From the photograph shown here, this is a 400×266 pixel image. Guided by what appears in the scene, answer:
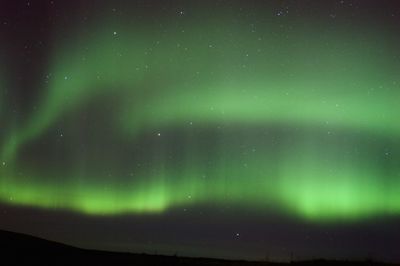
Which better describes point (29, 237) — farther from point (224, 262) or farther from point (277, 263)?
point (277, 263)

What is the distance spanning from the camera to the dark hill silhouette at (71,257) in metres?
24.2

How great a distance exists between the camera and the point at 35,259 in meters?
24.2

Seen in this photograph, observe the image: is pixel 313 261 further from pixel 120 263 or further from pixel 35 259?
pixel 35 259

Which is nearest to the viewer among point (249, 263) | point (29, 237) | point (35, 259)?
point (35, 259)

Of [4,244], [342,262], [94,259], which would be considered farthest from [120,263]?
[342,262]

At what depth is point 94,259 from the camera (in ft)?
85.5

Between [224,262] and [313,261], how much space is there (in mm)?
3857

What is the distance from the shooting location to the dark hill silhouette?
24156mm

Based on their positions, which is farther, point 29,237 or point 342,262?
point 29,237

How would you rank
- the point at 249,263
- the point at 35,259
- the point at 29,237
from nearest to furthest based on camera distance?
the point at 35,259
the point at 249,263
the point at 29,237

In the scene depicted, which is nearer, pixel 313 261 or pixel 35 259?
pixel 35 259

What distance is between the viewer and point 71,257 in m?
26.2

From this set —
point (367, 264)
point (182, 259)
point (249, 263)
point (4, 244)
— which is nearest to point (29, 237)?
point (4, 244)

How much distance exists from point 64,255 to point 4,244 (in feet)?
8.54
